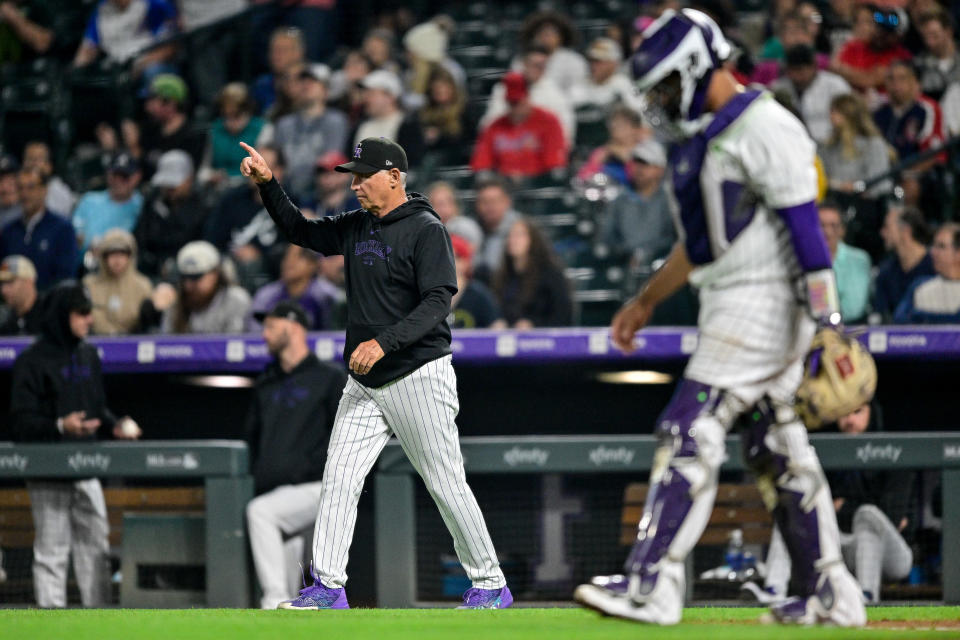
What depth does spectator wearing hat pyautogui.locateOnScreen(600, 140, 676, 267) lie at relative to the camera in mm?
9336

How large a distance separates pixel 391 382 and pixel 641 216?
→ 4.54 metres

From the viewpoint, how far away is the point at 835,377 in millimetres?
3994

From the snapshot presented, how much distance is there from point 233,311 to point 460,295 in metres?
1.56

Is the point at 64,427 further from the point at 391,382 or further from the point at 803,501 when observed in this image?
the point at 803,501

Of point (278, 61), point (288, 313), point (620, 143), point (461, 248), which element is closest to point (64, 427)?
point (288, 313)

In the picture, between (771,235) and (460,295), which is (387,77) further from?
(771,235)

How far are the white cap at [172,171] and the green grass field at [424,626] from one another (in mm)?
6082

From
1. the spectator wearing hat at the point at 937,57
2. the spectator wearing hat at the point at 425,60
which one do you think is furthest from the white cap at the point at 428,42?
the spectator wearing hat at the point at 937,57

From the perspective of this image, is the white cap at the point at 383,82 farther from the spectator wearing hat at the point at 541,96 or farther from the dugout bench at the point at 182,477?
the dugout bench at the point at 182,477

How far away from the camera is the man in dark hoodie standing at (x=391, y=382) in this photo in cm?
530

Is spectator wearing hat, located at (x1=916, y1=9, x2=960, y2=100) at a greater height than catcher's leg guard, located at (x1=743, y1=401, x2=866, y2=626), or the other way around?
spectator wearing hat, located at (x1=916, y1=9, x2=960, y2=100)

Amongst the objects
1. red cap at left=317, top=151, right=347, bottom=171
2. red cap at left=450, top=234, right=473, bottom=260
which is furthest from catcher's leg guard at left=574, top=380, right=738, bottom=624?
red cap at left=317, top=151, right=347, bottom=171

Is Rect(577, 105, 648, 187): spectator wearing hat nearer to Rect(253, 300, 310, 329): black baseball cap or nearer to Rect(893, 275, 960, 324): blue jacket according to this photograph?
Rect(893, 275, 960, 324): blue jacket

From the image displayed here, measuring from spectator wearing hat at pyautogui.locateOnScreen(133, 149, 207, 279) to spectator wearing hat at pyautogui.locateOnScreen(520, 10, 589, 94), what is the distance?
3.10 metres
